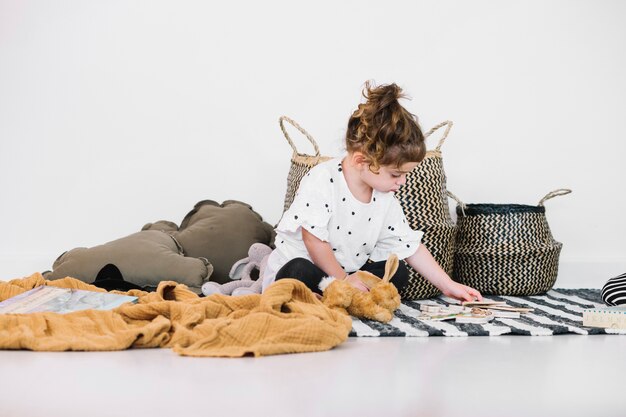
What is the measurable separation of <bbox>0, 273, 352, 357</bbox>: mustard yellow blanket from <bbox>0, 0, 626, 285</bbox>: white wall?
1431 mm

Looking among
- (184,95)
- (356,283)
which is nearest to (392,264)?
(356,283)

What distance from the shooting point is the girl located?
7.53 feet

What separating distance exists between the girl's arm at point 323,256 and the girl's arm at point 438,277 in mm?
273

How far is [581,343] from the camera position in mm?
2037

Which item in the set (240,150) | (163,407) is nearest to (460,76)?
(240,150)

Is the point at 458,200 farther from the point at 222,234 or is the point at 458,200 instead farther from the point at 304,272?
the point at 304,272

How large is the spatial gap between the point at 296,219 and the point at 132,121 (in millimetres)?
1229

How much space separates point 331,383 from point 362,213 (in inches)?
37.0

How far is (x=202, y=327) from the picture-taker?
185cm

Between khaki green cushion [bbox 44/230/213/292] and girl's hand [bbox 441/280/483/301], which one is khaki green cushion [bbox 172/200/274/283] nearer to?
khaki green cushion [bbox 44/230/213/292]

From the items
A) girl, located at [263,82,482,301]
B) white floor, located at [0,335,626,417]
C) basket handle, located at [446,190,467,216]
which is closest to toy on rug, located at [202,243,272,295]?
girl, located at [263,82,482,301]

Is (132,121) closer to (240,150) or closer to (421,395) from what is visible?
(240,150)

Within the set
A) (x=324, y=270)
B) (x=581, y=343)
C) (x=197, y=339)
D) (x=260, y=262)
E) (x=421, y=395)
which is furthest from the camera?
(x=260, y=262)

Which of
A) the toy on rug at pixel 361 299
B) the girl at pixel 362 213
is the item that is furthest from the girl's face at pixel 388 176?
the toy on rug at pixel 361 299
